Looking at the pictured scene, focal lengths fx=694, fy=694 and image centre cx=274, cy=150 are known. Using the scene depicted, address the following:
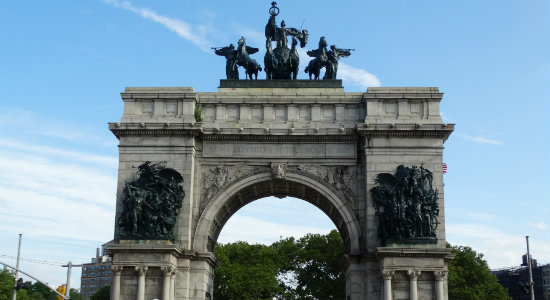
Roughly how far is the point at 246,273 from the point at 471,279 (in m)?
20.4

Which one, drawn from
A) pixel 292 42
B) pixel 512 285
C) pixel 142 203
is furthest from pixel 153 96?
pixel 512 285

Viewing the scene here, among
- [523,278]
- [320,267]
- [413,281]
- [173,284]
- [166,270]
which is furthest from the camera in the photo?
[523,278]

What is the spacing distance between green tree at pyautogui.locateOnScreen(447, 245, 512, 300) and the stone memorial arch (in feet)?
94.9

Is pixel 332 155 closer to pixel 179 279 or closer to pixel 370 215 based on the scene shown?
pixel 370 215

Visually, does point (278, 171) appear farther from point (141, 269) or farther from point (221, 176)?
point (141, 269)

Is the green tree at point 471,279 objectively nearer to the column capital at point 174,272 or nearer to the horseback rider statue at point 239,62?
the horseback rider statue at point 239,62

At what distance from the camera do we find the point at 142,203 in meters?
32.4

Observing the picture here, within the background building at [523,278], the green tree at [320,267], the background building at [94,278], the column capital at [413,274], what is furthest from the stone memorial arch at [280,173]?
the background building at [94,278]

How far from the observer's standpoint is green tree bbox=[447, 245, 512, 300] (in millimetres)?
60312

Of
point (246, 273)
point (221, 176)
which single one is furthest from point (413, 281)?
point (246, 273)

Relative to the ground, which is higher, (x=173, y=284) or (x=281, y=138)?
(x=281, y=138)

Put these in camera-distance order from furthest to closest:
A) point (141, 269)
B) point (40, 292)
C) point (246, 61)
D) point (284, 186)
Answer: point (40, 292) → point (246, 61) → point (284, 186) → point (141, 269)

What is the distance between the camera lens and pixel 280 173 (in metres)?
34.2

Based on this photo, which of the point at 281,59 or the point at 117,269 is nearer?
the point at 117,269
